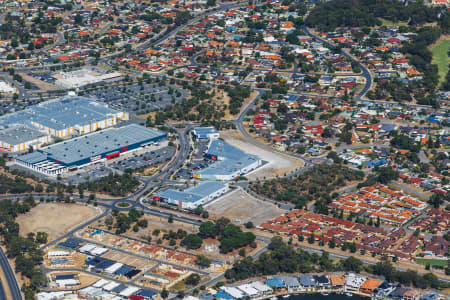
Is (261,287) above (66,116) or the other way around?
the other way around

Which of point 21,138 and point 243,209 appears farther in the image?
point 21,138

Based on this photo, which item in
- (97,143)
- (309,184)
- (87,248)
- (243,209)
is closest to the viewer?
(87,248)

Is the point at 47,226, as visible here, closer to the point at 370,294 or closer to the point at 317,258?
the point at 317,258

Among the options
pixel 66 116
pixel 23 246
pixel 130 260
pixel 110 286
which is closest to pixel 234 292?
pixel 110 286

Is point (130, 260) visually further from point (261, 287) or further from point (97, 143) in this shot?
point (97, 143)

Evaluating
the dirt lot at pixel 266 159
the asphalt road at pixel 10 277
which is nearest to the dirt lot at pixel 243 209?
the dirt lot at pixel 266 159

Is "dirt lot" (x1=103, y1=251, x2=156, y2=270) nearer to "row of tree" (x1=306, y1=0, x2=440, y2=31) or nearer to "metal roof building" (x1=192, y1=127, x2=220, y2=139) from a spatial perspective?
"metal roof building" (x1=192, y1=127, x2=220, y2=139)

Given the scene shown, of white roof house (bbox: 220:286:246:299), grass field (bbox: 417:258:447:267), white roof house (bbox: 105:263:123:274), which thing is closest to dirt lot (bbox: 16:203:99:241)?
white roof house (bbox: 105:263:123:274)
